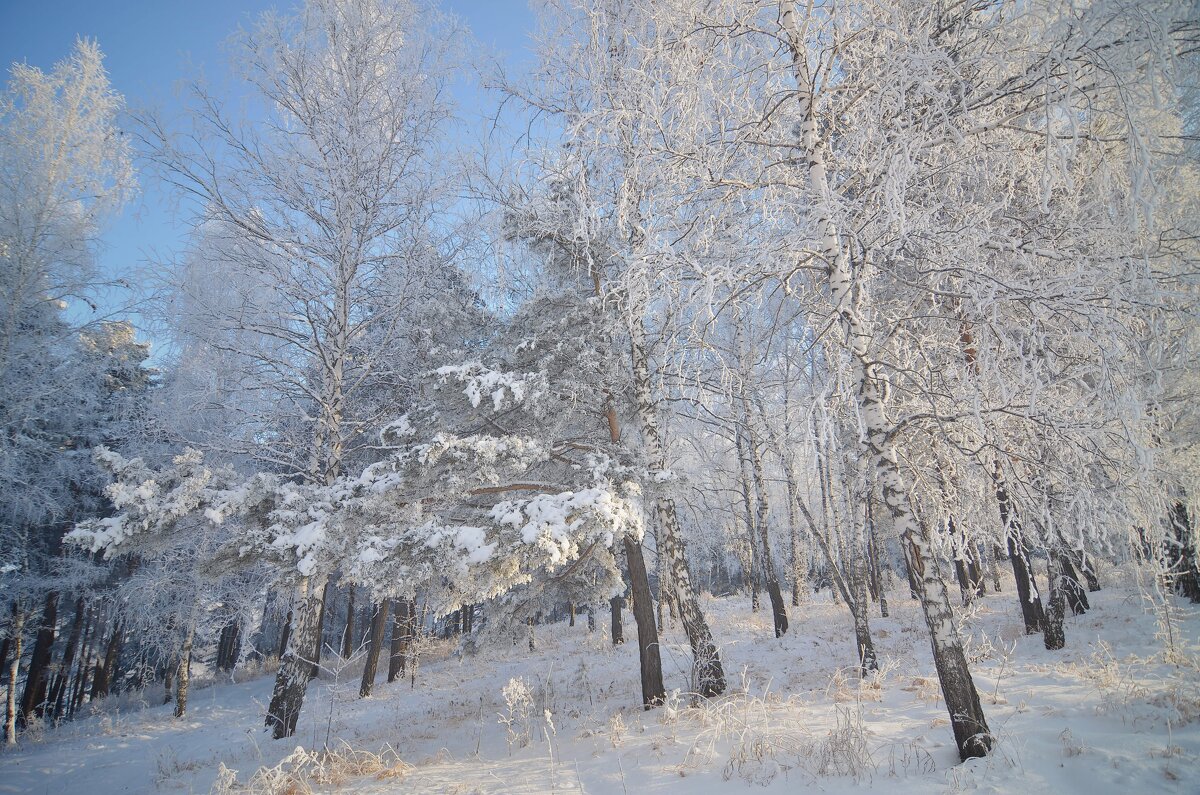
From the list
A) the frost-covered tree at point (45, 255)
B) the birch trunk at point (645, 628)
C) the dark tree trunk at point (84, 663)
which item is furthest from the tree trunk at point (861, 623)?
the dark tree trunk at point (84, 663)

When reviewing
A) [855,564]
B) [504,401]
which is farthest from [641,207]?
[855,564]

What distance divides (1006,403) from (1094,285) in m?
0.89

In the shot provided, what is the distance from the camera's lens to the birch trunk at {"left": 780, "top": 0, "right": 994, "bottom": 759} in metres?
3.75

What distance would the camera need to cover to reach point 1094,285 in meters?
3.08

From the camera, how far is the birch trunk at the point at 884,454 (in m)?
3.75

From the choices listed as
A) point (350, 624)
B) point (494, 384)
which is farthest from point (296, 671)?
point (350, 624)

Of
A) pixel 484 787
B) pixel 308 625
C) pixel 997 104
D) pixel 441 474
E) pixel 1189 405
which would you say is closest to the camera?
pixel 997 104

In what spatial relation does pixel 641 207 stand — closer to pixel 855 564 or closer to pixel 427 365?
pixel 427 365

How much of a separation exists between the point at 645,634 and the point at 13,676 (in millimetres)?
17178

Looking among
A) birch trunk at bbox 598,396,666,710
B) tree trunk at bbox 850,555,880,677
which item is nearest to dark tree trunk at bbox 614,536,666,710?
birch trunk at bbox 598,396,666,710

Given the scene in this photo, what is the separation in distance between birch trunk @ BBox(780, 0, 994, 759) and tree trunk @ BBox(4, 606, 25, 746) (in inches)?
733

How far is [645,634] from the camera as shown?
23.6ft

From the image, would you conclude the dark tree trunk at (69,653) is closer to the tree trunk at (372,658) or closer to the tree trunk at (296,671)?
the tree trunk at (372,658)

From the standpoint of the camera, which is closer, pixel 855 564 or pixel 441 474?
pixel 441 474
